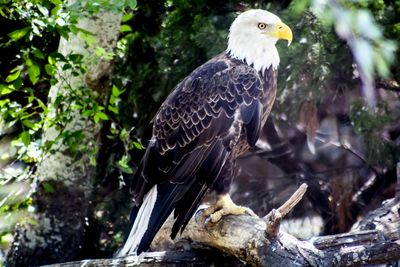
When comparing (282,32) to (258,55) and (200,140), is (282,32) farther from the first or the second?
(200,140)

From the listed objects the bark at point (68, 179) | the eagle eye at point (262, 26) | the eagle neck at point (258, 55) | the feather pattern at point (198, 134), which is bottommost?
the bark at point (68, 179)

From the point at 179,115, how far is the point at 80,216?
54.7 inches

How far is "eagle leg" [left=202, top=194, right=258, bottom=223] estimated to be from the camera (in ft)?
14.6

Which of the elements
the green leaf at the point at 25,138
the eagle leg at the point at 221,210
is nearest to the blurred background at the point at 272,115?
the green leaf at the point at 25,138

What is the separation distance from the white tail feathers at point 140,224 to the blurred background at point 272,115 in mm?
535

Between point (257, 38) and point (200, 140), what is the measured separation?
2.52 feet

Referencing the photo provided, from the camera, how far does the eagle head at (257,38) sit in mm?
4727

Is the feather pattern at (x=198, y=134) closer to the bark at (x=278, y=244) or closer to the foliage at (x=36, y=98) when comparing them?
the bark at (x=278, y=244)

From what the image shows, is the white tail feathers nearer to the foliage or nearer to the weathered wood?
the weathered wood

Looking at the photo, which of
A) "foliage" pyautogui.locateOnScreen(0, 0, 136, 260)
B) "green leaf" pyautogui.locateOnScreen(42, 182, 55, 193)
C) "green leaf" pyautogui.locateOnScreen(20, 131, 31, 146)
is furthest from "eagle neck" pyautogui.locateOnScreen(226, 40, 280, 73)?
"green leaf" pyautogui.locateOnScreen(42, 182, 55, 193)

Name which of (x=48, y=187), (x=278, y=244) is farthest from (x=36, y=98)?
(x=278, y=244)

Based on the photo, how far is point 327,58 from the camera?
544 cm

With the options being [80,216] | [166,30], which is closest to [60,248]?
[80,216]

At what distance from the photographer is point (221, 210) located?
4.49 m
